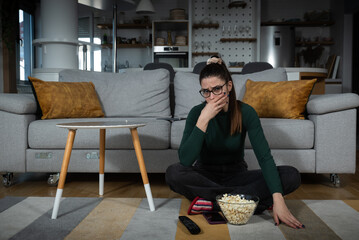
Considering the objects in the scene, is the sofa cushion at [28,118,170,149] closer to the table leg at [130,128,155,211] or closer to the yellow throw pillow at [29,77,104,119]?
the yellow throw pillow at [29,77,104,119]

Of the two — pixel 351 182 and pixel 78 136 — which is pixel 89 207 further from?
pixel 351 182

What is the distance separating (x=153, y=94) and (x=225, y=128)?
133cm

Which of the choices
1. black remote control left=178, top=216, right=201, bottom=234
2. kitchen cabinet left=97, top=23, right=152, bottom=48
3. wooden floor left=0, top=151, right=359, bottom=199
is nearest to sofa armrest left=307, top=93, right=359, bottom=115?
wooden floor left=0, top=151, right=359, bottom=199

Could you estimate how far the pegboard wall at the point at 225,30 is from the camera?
688 cm

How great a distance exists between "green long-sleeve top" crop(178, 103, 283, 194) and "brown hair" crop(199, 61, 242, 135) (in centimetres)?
3

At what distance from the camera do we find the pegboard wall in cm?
688

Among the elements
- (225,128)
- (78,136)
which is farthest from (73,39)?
(225,128)

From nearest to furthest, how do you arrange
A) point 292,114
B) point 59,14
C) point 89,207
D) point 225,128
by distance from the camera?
point 225,128 → point 89,207 → point 292,114 → point 59,14

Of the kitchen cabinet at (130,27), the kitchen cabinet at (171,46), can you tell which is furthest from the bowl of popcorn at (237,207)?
the kitchen cabinet at (130,27)

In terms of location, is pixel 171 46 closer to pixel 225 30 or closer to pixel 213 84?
pixel 225 30

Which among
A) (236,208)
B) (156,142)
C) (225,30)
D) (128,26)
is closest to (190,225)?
(236,208)

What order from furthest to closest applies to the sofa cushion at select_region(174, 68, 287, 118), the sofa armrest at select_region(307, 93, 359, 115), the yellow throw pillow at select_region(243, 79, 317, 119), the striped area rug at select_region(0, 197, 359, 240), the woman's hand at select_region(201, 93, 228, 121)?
the sofa cushion at select_region(174, 68, 287, 118)
the yellow throw pillow at select_region(243, 79, 317, 119)
the sofa armrest at select_region(307, 93, 359, 115)
the woman's hand at select_region(201, 93, 228, 121)
the striped area rug at select_region(0, 197, 359, 240)

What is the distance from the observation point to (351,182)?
259cm

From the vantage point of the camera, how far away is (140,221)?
167cm
